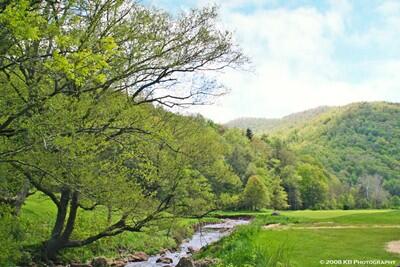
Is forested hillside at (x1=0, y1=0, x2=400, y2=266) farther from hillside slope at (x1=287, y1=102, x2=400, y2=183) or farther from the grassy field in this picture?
hillside slope at (x1=287, y1=102, x2=400, y2=183)

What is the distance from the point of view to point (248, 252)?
14.7m

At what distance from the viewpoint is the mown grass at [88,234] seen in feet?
57.4

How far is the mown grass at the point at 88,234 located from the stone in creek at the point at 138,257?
82cm

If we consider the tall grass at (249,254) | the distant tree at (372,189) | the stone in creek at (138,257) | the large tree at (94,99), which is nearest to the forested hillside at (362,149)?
the distant tree at (372,189)

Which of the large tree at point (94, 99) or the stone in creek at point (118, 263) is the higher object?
the large tree at point (94, 99)

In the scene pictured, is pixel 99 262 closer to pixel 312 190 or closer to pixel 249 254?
pixel 249 254

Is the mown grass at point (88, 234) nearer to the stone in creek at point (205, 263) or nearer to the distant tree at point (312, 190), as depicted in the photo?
the stone in creek at point (205, 263)

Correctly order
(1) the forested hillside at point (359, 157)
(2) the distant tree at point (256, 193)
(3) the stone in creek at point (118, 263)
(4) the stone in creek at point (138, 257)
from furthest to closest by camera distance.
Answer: (1) the forested hillside at point (359, 157) → (2) the distant tree at point (256, 193) → (4) the stone in creek at point (138, 257) → (3) the stone in creek at point (118, 263)

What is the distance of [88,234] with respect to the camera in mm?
18359

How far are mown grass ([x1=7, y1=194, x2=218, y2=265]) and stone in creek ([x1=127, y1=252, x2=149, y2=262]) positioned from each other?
82 cm

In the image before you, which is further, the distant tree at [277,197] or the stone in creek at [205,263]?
the distant tree at [277,197]

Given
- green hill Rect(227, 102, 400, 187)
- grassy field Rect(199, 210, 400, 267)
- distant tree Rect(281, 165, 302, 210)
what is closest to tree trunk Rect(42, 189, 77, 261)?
grassy field Rect(199, 210, 400, 267)

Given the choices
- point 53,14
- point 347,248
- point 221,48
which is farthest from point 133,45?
point 347,248

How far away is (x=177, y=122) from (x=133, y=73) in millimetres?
5431
